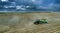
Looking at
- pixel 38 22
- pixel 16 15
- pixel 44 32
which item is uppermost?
pixel 16 15

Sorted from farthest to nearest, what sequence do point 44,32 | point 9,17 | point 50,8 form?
point 9,17 < point 50,8 < point 44,32

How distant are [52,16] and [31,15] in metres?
1.63

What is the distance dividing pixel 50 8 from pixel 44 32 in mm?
2893

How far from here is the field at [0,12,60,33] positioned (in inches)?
301

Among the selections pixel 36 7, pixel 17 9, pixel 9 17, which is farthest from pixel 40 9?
pixel 9 17

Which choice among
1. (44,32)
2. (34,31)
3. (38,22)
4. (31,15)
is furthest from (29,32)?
(31,15)

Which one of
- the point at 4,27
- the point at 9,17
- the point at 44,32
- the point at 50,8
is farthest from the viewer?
the point at 9,17

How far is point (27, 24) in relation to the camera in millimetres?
9250

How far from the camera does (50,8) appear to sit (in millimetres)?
9656

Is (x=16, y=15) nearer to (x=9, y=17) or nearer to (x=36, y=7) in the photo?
(x=9, y=17)

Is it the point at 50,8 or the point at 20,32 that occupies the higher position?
the point at 50,8

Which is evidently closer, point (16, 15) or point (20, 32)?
point (20, 32)

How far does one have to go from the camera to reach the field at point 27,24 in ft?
25.1

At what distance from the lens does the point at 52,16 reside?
11234mm
